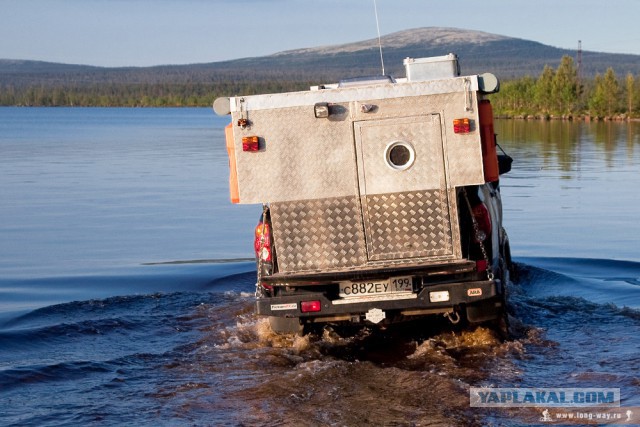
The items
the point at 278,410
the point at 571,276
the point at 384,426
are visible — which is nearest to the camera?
the point at 384,426

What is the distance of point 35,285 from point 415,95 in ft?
23.6

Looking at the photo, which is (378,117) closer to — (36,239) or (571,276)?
(571,276)

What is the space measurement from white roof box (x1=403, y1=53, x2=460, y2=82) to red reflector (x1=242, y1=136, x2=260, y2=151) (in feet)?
6.18

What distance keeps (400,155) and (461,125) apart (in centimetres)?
57

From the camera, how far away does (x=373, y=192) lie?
8898 millimetres

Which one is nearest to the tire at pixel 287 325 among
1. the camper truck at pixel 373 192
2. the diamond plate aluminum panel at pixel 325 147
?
the camper truck at pixel 373 192

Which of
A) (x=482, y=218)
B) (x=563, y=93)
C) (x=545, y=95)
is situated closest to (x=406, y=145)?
(x=482, y=218)

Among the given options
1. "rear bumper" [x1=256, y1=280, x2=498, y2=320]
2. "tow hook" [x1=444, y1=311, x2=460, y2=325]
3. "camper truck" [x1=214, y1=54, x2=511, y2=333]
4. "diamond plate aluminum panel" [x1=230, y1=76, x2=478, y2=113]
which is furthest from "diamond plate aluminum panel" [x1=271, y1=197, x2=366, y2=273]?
"tow hook" [x1=444, y1=311, x2=460, y2=325]

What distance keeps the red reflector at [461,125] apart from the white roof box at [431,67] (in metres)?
1.36

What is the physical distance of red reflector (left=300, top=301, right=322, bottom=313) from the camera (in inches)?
353

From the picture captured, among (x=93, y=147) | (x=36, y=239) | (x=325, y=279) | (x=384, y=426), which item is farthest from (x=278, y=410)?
(x=93, y=147)

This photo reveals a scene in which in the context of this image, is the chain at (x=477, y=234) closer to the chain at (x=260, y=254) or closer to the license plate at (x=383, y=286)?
the license plate at (x=383, y=286)

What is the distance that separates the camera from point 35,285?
45.9 ft

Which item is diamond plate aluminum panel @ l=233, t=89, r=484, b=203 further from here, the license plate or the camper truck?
the license plate
